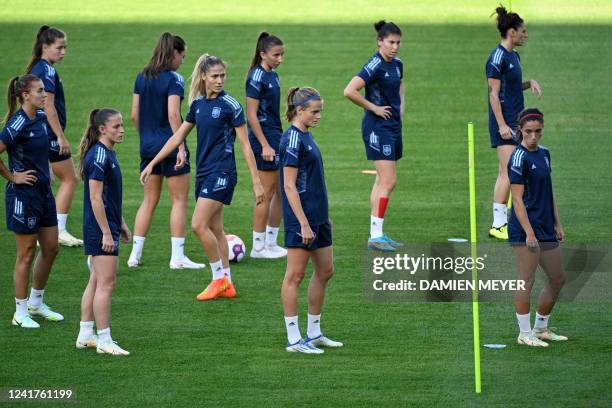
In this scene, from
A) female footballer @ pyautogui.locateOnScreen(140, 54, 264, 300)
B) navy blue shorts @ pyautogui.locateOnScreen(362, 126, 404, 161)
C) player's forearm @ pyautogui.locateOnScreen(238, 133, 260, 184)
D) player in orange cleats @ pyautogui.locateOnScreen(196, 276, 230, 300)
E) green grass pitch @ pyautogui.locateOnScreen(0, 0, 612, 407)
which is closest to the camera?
green grass pitch @ pyautogui.locateOnScreen(0, 0, 612, 407)

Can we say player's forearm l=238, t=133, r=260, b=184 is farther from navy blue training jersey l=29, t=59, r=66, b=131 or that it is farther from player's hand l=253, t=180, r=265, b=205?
navy blue training jersey l=29, t=59, r=66, b=131

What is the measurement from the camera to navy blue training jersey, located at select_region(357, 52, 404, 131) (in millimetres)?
12375

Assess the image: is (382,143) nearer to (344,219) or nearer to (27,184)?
(344,219)

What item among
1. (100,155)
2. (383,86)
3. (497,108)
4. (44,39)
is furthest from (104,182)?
(497,108)

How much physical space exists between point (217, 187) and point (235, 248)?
1.54m

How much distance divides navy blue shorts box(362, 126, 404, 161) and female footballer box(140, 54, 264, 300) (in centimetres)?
221

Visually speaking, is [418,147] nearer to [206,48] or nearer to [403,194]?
[403,194]

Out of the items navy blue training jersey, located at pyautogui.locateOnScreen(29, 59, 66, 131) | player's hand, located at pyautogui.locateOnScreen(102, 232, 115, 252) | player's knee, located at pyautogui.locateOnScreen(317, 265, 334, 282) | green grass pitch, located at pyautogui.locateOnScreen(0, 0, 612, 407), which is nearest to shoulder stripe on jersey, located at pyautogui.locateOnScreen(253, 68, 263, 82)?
green grass pitch, located at pyautogui.locateOnScreen(0, 0, 612, 407)

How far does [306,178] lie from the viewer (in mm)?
9109

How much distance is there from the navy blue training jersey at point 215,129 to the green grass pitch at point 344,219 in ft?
4.15

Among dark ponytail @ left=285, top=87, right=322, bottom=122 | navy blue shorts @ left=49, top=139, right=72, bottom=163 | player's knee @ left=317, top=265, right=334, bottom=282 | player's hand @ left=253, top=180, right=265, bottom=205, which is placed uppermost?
dark ponytail @ left=285, top=87, right=322, bottom=122

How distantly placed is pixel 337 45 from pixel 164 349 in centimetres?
1363

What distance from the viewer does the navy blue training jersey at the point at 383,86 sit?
40.6 ft

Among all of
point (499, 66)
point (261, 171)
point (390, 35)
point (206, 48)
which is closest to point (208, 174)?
point (261, 171)
